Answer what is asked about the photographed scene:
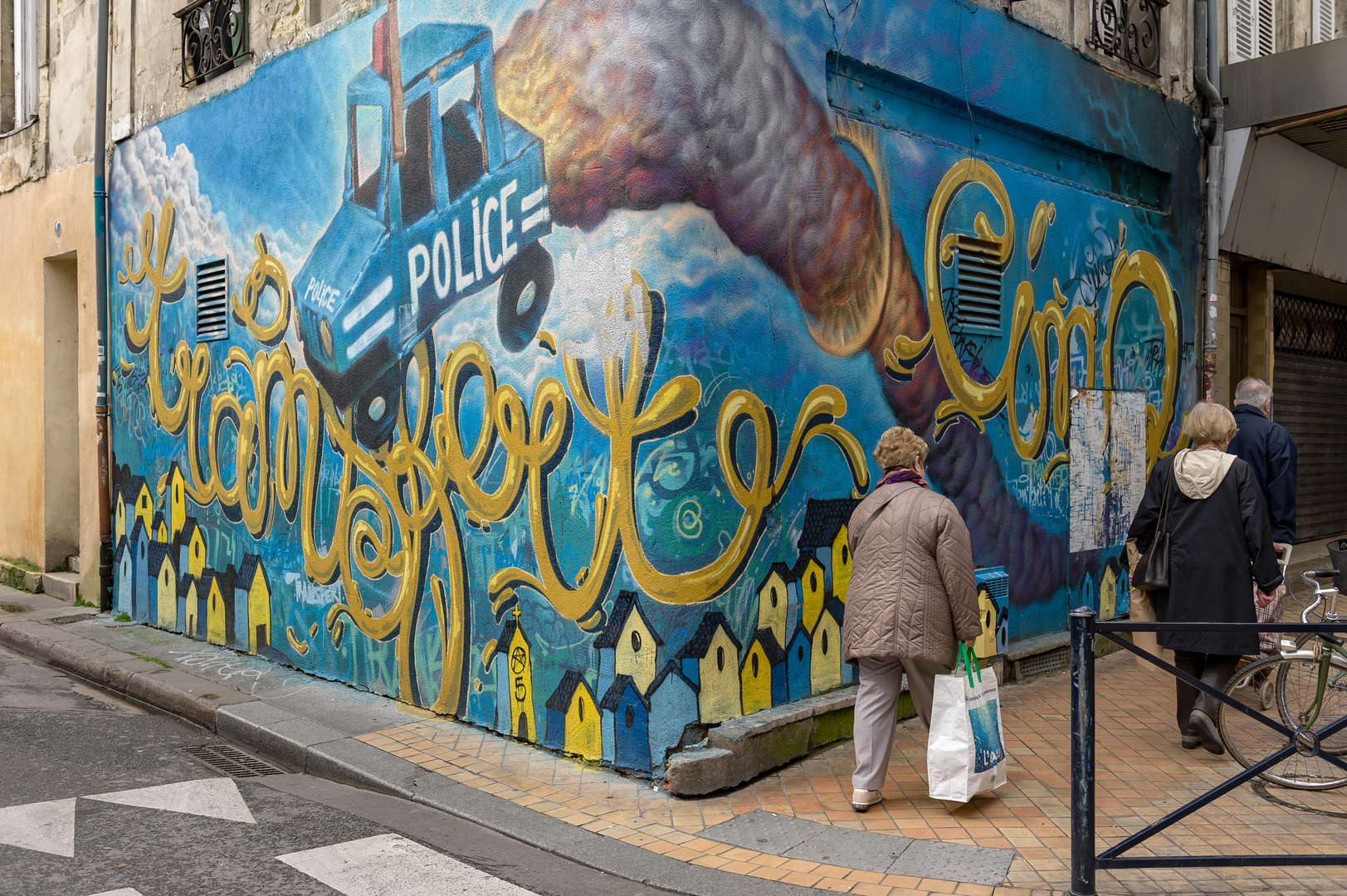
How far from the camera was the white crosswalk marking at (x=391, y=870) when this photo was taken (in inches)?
154

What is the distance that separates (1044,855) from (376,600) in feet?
13.3

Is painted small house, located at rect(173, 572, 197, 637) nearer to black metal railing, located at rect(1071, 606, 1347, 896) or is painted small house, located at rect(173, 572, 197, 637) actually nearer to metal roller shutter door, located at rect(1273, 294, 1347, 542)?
black metal railing, located at rect(1071, 606, 1347, 896)

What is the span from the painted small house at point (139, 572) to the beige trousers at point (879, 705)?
6539mm

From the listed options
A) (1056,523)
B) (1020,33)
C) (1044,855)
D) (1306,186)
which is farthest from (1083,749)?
(1306,186)

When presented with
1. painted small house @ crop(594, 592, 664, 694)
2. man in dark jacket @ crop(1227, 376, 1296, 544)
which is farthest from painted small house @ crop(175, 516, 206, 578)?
man in dark jacket @ crop(1227, 376, 1296, 544)

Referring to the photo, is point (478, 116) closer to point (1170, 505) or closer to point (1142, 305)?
point (1170, 505)

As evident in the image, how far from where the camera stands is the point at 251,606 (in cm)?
764

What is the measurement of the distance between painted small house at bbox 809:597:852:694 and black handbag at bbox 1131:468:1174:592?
5.12ft

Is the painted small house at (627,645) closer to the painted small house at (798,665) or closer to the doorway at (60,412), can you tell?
the painted small house at (798,665)

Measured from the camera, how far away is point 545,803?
15.7 feet

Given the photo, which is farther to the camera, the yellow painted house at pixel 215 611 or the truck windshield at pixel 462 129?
the yellow painted house at pixel 215 611

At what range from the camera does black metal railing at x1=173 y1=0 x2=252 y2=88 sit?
785cm

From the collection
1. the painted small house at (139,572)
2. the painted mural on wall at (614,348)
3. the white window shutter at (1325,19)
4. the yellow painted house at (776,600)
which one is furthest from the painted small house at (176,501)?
the white window shutter at (1325,19)

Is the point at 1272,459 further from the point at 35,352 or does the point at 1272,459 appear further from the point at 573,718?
the point at 35,352
